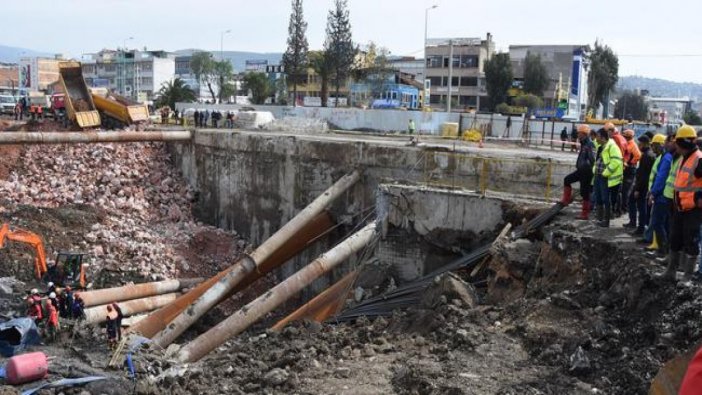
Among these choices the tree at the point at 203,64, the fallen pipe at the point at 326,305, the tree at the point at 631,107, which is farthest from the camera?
the tree at the point at 631,107

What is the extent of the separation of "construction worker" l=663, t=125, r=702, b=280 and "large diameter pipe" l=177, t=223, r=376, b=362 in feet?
19.9

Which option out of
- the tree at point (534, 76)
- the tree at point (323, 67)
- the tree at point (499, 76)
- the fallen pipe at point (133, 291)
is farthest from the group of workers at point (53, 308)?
the tree at point (534, 76)

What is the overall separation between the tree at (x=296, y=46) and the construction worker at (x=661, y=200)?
168 feet

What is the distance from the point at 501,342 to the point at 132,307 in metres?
8.82

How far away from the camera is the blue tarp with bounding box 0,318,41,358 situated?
9.55 meters

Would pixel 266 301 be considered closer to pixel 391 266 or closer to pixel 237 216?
pixel 391 266

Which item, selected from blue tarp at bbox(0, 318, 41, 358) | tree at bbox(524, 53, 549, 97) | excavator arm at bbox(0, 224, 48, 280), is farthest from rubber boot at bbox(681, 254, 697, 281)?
tree at bbox(524, 53, 549, 97)

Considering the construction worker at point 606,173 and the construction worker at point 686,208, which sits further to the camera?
the construction worker at point 606,173

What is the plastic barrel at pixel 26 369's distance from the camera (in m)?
8.08

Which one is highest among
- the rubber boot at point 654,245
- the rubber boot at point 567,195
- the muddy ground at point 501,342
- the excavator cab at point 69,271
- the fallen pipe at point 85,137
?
Answer: the fallen pipe at point 85,137

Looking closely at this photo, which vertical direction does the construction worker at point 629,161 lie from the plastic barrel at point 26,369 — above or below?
above

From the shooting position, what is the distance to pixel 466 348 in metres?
7.09

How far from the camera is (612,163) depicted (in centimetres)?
925

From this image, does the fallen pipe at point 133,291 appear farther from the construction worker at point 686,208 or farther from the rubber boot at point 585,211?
the construction worker at point 686,208
